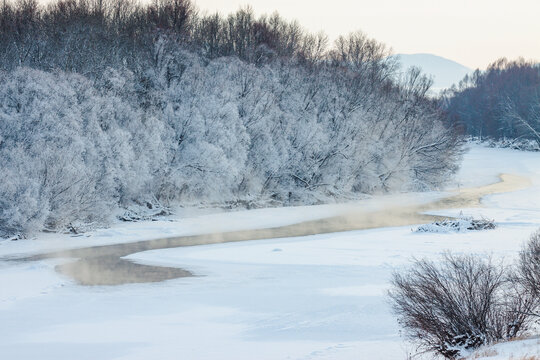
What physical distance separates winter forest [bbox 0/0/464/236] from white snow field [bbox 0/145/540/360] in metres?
3.82

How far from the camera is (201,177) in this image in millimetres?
37656

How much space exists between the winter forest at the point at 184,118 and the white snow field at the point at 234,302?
3.82m

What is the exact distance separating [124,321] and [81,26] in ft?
102

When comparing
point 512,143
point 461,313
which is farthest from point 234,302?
point 512,143

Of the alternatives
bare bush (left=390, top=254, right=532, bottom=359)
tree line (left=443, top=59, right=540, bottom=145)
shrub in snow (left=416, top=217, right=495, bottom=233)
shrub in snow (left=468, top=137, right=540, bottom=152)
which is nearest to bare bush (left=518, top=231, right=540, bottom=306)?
bare bush (left=390, top=254, right=532, bottom=359)

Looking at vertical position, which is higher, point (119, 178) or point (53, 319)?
point (119, 178)

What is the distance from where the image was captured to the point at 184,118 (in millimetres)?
38281

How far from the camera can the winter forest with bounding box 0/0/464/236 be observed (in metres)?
29.2

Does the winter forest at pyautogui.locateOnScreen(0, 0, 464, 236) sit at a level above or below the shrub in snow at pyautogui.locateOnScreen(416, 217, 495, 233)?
above

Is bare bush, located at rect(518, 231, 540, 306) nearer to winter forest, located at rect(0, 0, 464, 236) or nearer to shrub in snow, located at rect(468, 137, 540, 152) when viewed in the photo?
winter forest, located at rect(0, 0, 464, 236)

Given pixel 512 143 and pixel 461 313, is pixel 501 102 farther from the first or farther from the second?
pixel 461 313

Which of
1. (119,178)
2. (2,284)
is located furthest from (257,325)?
(119,178)

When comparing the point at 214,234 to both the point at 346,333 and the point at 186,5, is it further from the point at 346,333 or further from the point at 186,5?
the point at 186,5

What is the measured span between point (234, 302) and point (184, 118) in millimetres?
23681
